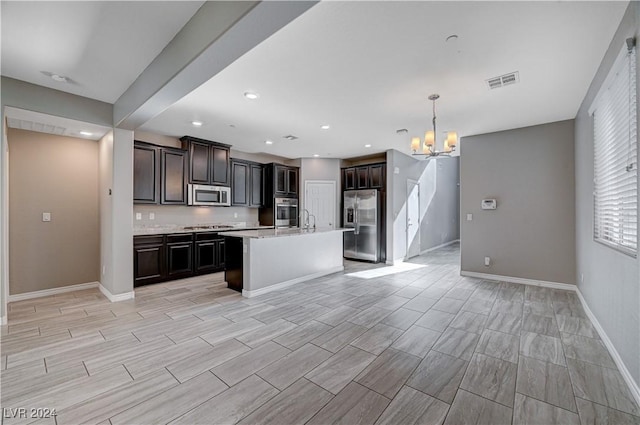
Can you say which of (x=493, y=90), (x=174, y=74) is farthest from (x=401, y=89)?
(x=174, y=74)

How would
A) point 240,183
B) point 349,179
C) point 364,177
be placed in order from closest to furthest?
point 240,183
point 364,177
point 349,179

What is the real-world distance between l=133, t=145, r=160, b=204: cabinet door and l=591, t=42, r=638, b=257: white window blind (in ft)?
19.4

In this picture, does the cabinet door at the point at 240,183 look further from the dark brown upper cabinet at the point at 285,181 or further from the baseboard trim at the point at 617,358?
the baseboard trim at the point at 617,358

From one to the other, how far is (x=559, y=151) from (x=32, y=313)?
25.6 feet

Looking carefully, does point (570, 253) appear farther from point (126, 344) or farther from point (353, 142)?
point (126, 344)

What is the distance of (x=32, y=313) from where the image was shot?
130 inches

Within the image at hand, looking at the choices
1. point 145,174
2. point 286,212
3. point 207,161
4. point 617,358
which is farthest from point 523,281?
point 145,174

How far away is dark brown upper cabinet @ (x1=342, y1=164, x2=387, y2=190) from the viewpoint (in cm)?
661

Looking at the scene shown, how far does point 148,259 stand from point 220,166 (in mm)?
2275

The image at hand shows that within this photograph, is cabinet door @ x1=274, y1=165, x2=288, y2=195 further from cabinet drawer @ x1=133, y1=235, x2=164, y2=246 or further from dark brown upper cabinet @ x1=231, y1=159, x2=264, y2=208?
cabinet drawer @ x1=133, y1=235, x2=164, y2=246

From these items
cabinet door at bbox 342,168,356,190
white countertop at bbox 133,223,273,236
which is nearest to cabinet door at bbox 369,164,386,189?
cabinet door at bbox 342,168,356,190

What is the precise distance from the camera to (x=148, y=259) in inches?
176

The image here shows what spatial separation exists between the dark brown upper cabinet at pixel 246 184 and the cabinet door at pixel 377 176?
2.76 m

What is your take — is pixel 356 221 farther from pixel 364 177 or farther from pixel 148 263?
pixel 148 263
